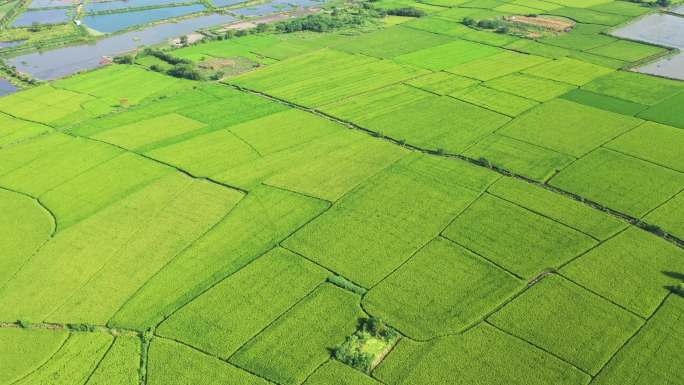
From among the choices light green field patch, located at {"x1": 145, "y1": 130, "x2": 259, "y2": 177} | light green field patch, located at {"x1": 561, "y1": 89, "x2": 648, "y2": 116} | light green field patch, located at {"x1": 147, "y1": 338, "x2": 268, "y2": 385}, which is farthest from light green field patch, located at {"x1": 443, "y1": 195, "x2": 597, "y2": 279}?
light green field patch, located at {"x1": 561, "y1": 89, "x2": 648, "y2": 116}

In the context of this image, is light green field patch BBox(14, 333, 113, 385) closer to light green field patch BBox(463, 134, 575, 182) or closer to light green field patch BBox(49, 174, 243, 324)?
light green field patch BBox(49, 174, 243, 324)

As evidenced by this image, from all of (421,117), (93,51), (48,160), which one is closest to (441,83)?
(421,117)

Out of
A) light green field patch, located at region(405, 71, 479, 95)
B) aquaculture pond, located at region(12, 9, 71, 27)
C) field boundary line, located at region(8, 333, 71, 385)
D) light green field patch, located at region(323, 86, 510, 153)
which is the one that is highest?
aquaculture pond, located at region(12, 9, 71, 27)

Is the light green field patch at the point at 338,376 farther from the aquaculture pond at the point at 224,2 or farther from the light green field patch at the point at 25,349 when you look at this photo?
the aquaculture pond at the point at 224,2

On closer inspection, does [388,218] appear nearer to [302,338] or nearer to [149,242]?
[302,338]

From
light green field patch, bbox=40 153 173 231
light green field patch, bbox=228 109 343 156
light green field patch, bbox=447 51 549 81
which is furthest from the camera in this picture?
light green field patch, bbox=447 51 549 81

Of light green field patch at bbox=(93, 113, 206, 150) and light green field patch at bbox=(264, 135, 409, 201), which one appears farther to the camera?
light green field patch at bbox=(93, 113, 206, 150)

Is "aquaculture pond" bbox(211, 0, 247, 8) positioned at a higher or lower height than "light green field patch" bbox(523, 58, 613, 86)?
higher
